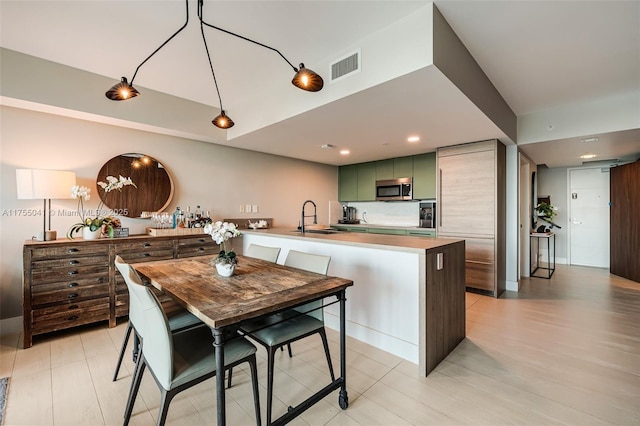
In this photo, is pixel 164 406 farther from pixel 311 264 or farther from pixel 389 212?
pixel 389 212

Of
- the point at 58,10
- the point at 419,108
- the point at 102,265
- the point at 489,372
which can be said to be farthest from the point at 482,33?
the point at 102,265

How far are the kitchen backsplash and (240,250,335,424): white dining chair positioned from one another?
11.5 ft

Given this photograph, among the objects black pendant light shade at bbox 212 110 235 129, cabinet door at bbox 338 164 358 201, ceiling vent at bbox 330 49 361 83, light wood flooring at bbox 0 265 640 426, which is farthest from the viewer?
cabinet door at bbox 338 164 358 201

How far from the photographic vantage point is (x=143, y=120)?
10.5ft

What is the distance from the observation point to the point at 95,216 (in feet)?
10.6

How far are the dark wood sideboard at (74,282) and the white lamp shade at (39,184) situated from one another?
0.45 meters

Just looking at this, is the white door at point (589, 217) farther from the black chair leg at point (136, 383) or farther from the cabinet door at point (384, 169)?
the black chair leg at point (136, 383)

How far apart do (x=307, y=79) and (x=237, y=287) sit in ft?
4.38

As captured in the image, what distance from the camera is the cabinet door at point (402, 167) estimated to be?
4.93 meters

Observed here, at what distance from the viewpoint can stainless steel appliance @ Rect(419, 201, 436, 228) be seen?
4.76 m

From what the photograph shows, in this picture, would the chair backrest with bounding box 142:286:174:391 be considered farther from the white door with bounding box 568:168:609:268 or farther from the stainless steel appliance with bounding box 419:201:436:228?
the white door with bounding box 568:168:609:268

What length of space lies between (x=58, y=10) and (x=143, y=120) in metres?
1.28

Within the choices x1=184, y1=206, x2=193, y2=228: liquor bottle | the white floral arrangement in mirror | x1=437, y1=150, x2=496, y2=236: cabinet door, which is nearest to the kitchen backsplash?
x1=437, y1=150, x2=496, y2=236: cabinet door

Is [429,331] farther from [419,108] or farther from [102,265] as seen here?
[102,265]
